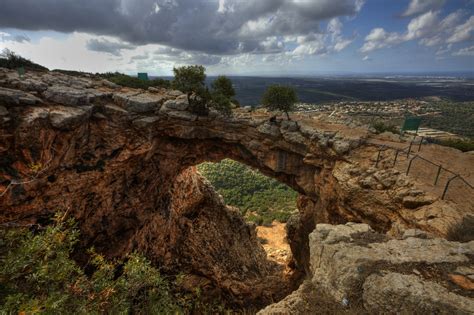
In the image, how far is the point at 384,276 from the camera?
8.21 meters

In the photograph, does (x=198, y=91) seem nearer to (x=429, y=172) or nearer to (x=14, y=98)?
(x=14, y=98)

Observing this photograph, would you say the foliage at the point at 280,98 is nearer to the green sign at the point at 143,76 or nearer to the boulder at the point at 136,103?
the boulder at the point at 136,103

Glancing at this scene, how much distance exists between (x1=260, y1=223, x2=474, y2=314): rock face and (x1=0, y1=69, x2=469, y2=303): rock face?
4.75 metres

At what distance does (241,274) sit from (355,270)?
2454 centimetres

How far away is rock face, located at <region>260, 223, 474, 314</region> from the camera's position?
24.0ft

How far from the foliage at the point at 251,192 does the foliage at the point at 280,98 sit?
4101 centimetres

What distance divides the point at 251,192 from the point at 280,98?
185 ft

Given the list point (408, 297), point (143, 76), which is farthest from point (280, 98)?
point (408, 297)

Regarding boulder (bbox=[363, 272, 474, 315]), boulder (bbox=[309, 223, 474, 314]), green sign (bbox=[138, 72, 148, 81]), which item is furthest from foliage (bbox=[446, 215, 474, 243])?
green sign (bbox=[138, 72, 148, 81])

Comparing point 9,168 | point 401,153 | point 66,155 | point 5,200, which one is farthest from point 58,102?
point 401,153

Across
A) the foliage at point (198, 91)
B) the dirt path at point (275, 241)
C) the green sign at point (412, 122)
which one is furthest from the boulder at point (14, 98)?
the dirt path at point (275, 241)

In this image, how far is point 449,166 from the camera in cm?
1970

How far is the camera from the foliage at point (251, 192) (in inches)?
2717

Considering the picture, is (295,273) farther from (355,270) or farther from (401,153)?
(355,270)
